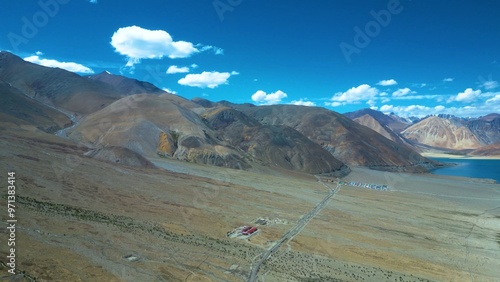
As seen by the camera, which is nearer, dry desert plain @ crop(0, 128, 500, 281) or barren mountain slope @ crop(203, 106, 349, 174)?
dry desert plain @ crop(0, 128, 500, 281)

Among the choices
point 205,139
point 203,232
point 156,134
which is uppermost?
point 156,134

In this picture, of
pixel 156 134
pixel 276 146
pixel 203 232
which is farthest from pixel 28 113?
pixel 203 232

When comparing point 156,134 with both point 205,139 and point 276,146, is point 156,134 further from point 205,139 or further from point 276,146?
point 276,146

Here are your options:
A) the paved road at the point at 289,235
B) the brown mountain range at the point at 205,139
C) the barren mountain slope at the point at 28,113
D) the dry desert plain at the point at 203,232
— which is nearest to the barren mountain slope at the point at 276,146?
the brown mountain range at the point at 205,139

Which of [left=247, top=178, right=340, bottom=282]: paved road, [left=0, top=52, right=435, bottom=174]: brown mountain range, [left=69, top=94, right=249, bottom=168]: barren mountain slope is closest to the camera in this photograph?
[left=247, top=178, right=340, bottom=282]: paved road

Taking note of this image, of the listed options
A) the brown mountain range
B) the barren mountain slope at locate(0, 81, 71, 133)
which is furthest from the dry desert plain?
the barren mountain slope at locate(0, 81, 71, 133)

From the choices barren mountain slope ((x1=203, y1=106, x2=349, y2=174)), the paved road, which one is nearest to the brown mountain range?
barren mountain slope ((x1=203, y1=106, x2=349, y2=174))

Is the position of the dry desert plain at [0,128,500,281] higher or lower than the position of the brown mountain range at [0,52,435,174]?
lower

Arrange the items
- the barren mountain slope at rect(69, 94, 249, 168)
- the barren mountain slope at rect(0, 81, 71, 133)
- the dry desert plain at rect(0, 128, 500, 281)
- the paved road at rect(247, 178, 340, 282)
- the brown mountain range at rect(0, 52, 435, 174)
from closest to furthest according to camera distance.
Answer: the dry desert plain at rect(0, 128, 500, 281)
the paved road at rect(247, 178, 340, 282)
the barren mountain slope at rect(69, 94, 249, 168)
the brown mountain range at rect(0, 52, 435, 174)
the barren mountain slope at rect(0, 81, 71, 133)

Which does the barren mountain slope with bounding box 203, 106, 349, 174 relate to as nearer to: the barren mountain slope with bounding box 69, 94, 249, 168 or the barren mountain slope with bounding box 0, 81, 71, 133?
the barren mountain slope with bounding box 69, 94, 249, 168
